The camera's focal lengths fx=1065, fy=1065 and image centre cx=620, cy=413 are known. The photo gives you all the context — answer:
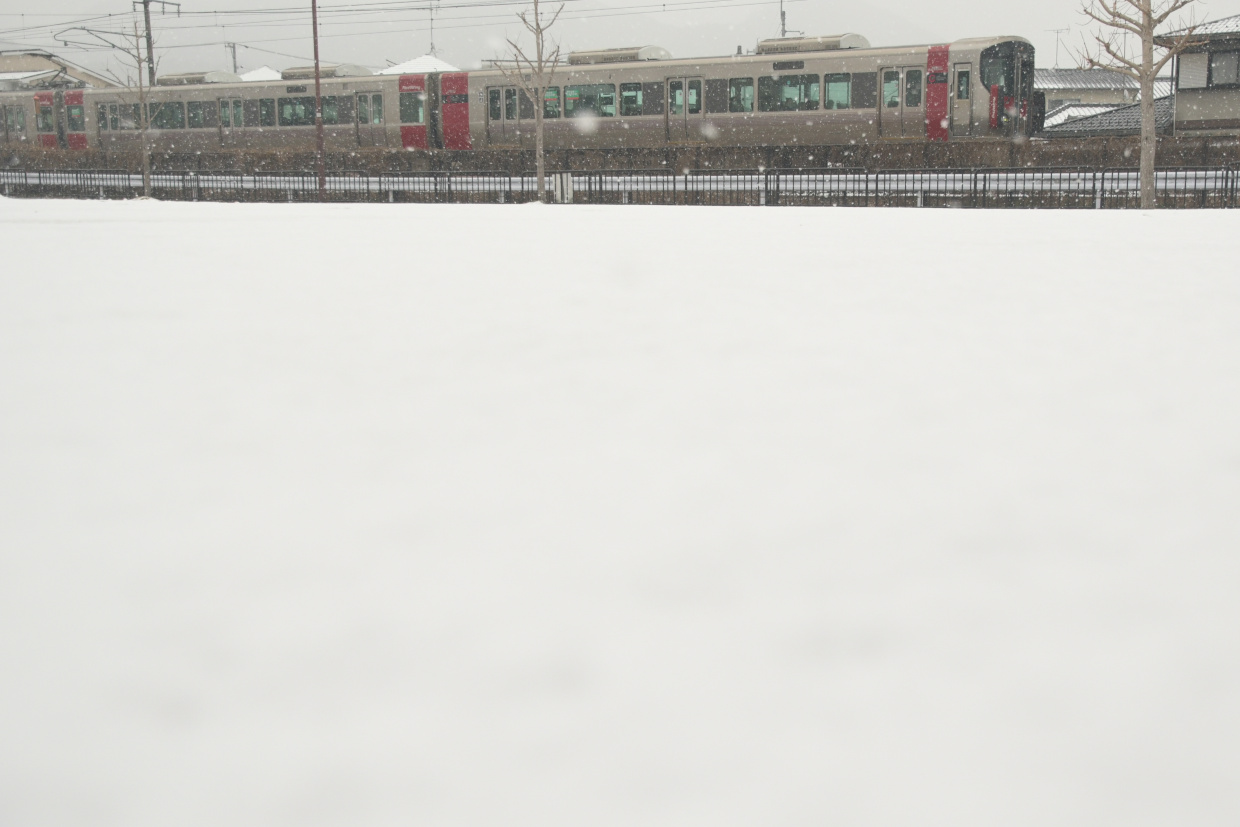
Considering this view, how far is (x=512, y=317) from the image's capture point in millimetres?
5590

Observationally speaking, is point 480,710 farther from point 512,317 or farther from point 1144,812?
point 512,317

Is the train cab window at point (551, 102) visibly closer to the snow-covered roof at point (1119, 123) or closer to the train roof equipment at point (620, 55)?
the train roof equipment at point (620, 55)

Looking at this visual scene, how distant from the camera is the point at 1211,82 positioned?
31.0 m

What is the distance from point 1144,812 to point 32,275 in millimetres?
8253

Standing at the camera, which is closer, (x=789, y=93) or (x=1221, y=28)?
(x=789, y=93)

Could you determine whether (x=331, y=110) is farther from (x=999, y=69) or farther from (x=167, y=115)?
(x=999, y=69)

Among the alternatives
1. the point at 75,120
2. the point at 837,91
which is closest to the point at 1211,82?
the point at 837,91

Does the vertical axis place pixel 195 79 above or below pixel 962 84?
above

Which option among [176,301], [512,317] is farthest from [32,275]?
[512,317]

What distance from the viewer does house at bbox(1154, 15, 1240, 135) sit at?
99.8 ft

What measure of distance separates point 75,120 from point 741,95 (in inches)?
969

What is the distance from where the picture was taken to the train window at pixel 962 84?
80.9 ft

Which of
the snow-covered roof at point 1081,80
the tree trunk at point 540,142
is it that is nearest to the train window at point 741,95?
the tree trunk at point 540,142

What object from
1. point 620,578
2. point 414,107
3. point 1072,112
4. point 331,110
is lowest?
point 620,578
